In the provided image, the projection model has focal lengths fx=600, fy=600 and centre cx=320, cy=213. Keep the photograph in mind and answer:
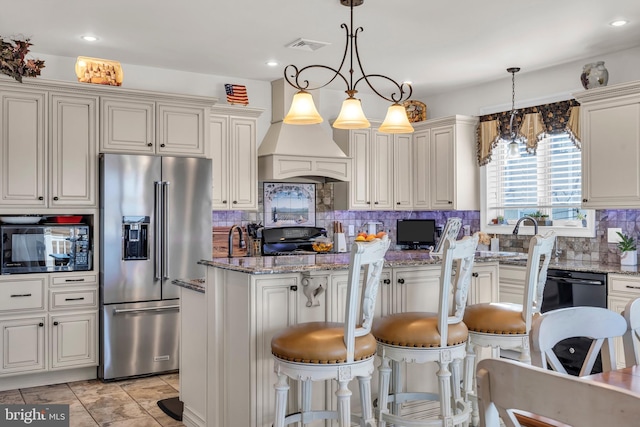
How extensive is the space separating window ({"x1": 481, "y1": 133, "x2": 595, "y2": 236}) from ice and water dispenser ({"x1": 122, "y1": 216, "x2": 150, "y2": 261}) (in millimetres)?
3477

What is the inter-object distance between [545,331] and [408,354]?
117cm

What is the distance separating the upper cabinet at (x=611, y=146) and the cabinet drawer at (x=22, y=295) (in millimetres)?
4398

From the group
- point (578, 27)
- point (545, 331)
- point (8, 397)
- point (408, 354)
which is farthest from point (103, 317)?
point (578, 27)

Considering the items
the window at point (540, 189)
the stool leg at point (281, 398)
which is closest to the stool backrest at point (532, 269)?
the stool leg at point (281, 398)

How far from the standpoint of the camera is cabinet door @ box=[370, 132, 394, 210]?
658 centimetres

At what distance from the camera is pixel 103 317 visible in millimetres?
4781

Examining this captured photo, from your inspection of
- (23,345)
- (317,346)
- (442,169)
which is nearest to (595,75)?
(442,169)

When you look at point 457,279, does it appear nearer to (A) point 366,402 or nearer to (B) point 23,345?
(A) point 366,402

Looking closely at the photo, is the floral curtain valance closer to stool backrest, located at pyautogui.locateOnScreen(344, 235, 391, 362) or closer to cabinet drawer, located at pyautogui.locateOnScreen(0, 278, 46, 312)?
stool backrest, located at pyautogui.locateOnScreen(344, 235, 391, 362)

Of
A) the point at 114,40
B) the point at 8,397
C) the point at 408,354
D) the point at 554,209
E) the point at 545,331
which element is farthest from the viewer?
the point at 554,209

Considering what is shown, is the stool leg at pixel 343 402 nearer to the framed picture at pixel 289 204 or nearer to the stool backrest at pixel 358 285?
the stool backrest at pixel 358 285

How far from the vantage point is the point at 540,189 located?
5844mm

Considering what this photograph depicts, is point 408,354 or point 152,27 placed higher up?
point 152,27

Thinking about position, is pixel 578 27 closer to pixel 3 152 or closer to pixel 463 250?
pixel 463 250
